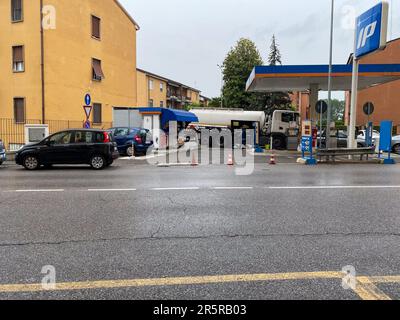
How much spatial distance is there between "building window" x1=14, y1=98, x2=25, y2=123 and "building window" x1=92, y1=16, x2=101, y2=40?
23.8ft

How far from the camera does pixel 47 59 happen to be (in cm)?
2488

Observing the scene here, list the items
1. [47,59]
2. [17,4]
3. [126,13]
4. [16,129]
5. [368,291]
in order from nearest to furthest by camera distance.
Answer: [368,291] → [16,129] → [47,59] → [17,4] → [126,13]

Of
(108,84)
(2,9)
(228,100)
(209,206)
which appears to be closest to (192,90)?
(228,100)

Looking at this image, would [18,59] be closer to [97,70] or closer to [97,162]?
[97,70]

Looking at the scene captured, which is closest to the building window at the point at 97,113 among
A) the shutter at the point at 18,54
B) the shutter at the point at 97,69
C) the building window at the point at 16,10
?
the shutter at the point at 97,69

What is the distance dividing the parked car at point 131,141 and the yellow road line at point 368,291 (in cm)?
1708

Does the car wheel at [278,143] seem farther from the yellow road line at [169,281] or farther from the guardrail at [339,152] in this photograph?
the yellow road line at [169,281]

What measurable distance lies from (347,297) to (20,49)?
26893 millimetres

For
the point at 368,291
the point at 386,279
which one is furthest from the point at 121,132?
the point at 368,291

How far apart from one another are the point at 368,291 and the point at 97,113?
27623 millimetres

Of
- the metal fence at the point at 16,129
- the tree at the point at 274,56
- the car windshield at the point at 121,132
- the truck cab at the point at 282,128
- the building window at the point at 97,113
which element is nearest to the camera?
the car windshield at the point at 121,132

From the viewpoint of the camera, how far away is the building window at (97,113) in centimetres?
2870

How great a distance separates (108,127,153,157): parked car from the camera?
20.5 m

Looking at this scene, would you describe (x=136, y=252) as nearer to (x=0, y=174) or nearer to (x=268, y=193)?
(x=268, y=193)
